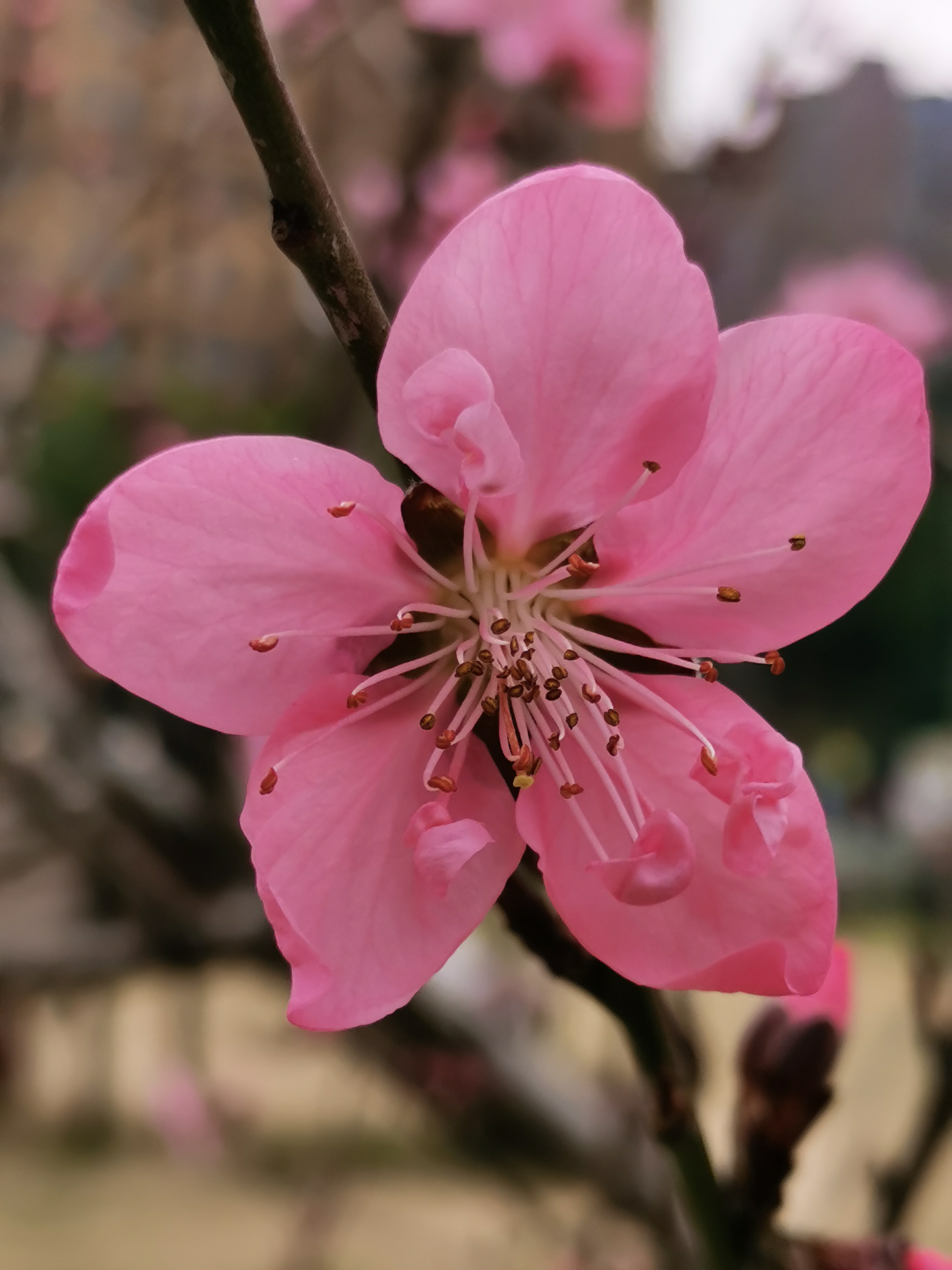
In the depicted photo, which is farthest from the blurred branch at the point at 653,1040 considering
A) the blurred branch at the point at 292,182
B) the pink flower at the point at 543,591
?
the blurred branch at the point at 292,182

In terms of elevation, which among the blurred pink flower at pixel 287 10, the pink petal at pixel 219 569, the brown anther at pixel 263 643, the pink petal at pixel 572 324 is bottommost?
the brown anther at pixel 263 643

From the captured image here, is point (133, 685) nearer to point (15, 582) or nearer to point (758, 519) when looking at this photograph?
point (758, 519)

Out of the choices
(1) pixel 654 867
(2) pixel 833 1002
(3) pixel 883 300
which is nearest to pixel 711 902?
(1) pixel 654 867

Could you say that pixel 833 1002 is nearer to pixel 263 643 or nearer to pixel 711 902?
pixel 711 902

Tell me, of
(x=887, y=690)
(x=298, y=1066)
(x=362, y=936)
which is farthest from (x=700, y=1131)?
(x=887, y=690)

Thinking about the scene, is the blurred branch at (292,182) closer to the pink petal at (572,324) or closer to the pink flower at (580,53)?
the pink petal at (572,324)

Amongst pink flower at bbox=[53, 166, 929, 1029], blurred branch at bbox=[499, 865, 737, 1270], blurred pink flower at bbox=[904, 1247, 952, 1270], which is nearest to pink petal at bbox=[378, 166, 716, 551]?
pink flower at bbox=[53, 166, 929, 1029]
